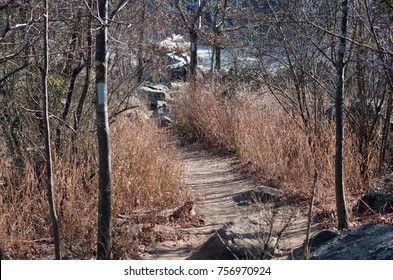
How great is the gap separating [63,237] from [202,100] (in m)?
8.85

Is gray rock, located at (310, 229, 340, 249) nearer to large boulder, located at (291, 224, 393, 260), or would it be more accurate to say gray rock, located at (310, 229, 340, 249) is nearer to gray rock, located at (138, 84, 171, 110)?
large boulder, located at (291, 224, 393, 260)

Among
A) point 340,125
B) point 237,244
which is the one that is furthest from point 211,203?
point 237,244

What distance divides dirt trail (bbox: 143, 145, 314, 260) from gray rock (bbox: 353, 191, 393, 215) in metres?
0.63

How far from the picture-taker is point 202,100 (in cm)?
1512

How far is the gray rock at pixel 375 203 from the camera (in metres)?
7.21

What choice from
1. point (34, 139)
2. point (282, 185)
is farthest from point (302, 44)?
point (34, 139)

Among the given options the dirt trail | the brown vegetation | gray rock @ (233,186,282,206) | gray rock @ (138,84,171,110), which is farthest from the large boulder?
gray rock @ (138,84,171,110)

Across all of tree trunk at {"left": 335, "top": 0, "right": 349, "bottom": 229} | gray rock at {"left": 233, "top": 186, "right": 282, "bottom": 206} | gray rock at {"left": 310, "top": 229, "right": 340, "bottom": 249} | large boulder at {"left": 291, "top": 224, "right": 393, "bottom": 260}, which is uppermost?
tree trunk at {"left": 335, "top": 0, "right": 349, "bottom": 229}

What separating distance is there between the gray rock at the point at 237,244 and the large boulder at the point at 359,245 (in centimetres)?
44

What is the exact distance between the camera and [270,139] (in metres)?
10.6

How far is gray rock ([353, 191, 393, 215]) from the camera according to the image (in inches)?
284

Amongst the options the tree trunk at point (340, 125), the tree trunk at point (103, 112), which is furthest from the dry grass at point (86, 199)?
the tree trunk at point (340, 125)

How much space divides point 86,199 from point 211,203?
2.14 m

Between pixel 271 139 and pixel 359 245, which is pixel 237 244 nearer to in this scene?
pixel 359 245
